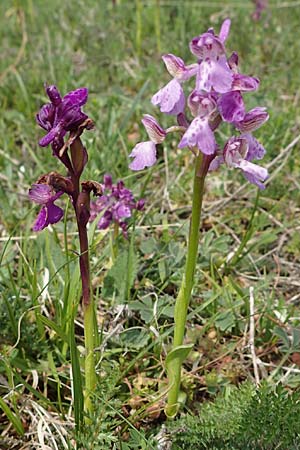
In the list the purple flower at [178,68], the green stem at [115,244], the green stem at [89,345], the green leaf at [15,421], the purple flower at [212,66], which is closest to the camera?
the purple flower at [212,66]

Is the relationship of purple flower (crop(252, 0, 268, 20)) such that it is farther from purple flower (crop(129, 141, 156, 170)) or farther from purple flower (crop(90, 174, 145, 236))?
purple flower (crop(129, 141, 156, 170))

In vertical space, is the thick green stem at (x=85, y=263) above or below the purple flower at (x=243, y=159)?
below

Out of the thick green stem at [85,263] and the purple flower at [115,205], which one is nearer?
the thick green stem at [85,263]

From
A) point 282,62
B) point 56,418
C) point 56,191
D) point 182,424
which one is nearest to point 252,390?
point 182,424

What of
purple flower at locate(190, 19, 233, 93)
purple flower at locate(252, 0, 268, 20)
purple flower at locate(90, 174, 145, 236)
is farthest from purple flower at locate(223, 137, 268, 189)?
purple flower at locate(252, 0, 268, 20)

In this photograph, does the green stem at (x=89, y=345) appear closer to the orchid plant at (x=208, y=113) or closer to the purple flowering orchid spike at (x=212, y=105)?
the orchid plant at (x=208, y=113)

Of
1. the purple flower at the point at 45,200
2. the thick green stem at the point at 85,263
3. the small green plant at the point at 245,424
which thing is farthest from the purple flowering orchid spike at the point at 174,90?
the small green plant at the point at 245,424
